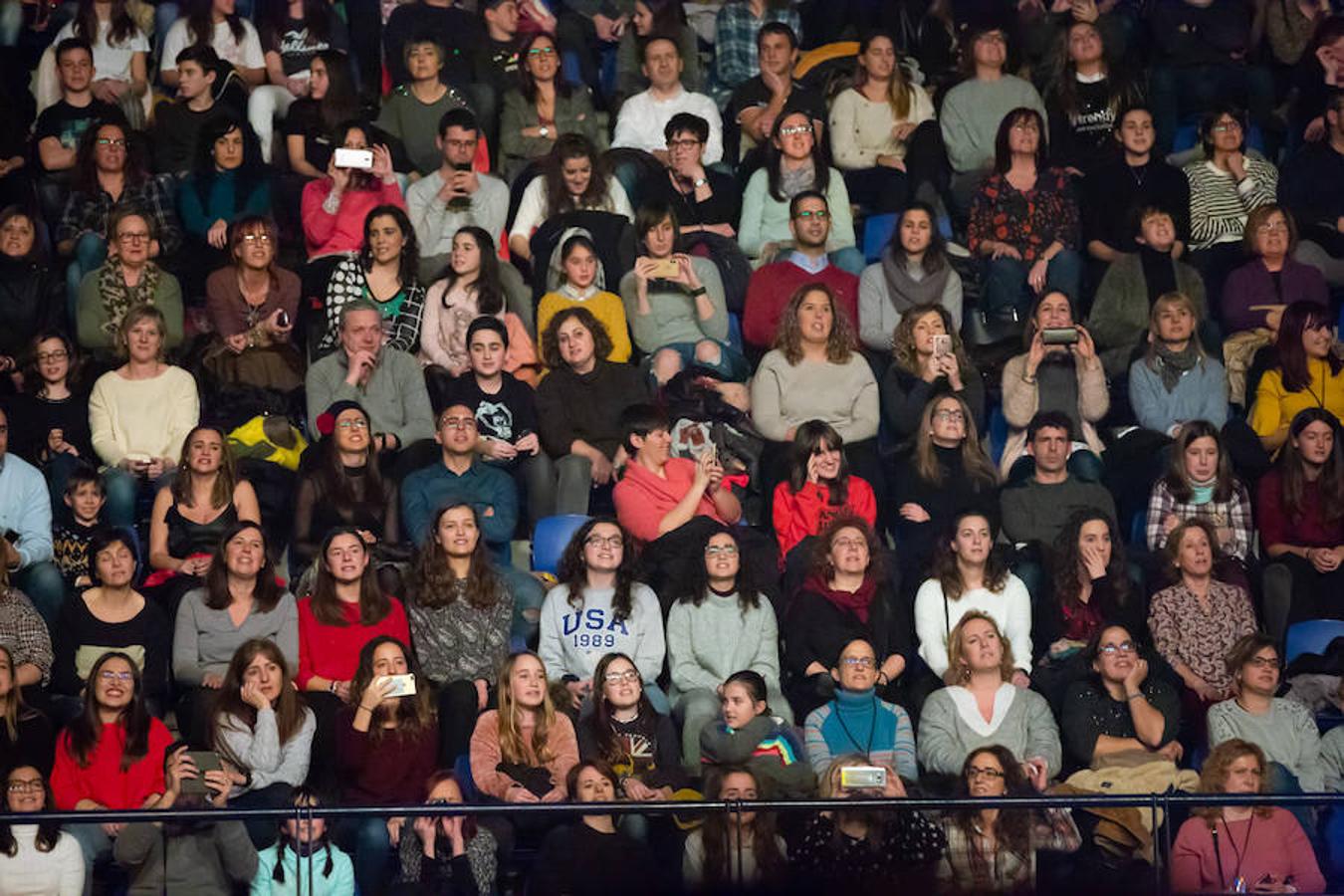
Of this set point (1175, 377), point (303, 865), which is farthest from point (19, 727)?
point (1175, 377)

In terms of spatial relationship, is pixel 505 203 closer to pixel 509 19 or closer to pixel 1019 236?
pixel 509 19

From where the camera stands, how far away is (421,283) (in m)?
10.5

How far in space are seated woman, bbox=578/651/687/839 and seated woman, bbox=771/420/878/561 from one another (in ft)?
3.46

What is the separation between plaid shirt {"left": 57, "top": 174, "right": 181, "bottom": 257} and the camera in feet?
35.6

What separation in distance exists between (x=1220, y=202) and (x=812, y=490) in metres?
2.65

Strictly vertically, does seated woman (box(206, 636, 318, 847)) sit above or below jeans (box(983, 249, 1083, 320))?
below

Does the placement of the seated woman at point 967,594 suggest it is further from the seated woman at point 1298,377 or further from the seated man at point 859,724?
the seated woman at point 1298,377

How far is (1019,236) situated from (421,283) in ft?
7.99

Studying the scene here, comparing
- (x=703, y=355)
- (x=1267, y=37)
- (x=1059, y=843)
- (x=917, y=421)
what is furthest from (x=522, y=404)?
(x=1267, y=37)

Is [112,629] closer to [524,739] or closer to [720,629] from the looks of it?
[524,739]

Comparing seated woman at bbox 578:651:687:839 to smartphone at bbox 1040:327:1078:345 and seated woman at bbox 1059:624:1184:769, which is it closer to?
Answer: seated woman at bbox 1059:624:1184:769

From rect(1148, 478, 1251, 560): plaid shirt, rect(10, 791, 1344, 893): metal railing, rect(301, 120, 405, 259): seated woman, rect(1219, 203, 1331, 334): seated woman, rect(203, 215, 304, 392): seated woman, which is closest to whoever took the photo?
rect(10, 791, 1344, 893): metal railing

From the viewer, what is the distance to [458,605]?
9164 millimetres

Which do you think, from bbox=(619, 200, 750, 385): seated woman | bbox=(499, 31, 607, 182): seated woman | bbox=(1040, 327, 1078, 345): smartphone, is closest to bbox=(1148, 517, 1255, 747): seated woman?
bbox=(1040, 327, 1078, 345): smartphone
